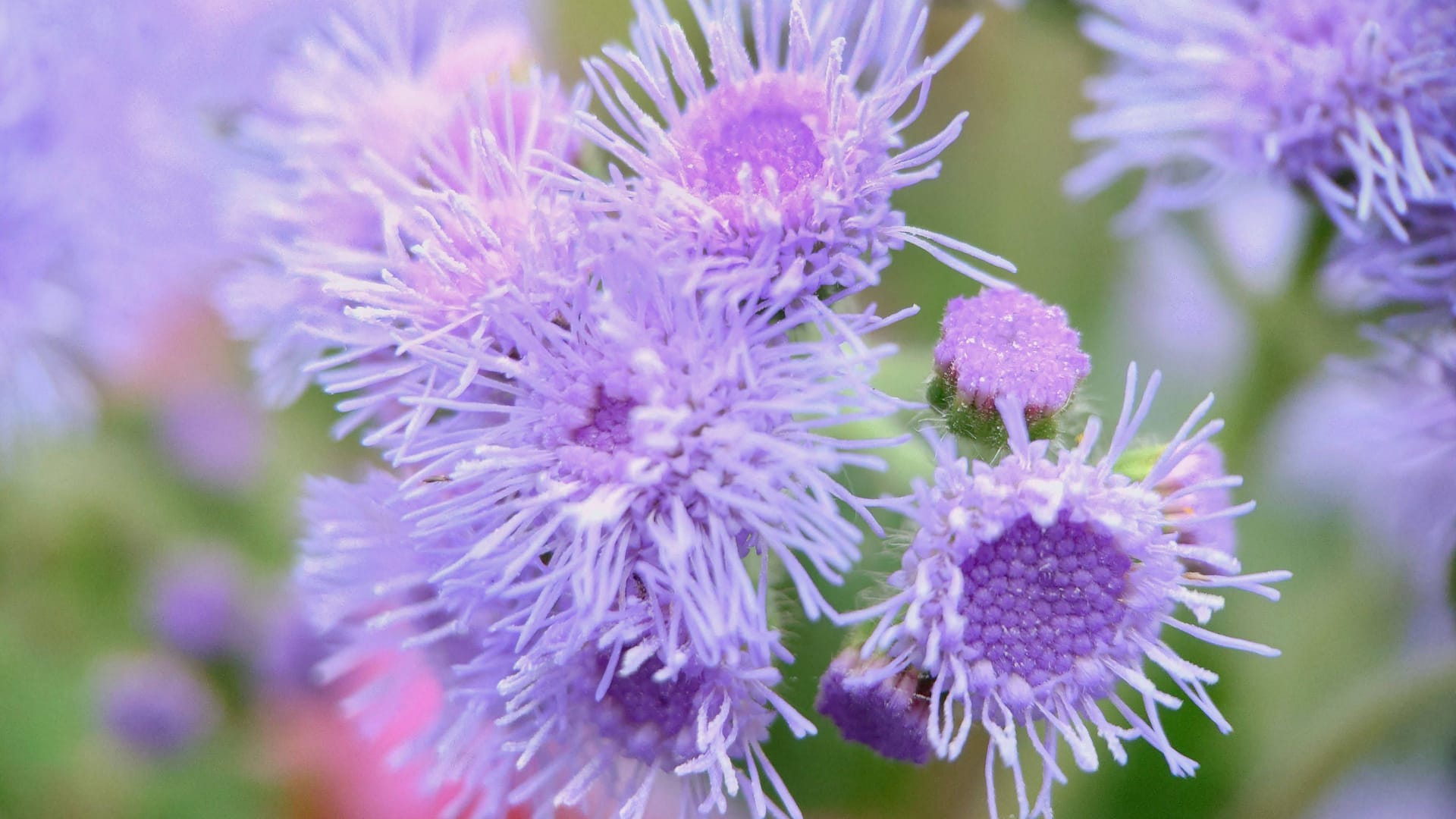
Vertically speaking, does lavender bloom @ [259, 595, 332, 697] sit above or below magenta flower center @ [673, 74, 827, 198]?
below

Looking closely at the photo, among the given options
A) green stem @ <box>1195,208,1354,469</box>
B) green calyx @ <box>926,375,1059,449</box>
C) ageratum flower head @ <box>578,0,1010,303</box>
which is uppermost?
ageratum flower head @ <box>578,0,1010,303</box>

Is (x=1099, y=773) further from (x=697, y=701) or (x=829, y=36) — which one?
(x=829, y=36)

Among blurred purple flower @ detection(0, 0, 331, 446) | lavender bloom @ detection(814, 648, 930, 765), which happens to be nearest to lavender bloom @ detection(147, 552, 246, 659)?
blurred purple flower @ detection(0, 0, 331, 446)

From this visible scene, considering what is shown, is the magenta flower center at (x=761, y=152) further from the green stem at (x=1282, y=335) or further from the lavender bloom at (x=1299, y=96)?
the green stem at (x=1282, y=335)

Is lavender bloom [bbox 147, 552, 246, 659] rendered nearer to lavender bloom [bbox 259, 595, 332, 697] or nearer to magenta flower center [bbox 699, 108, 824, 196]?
lavender bloom [bbox 259, 595, 332, 697]

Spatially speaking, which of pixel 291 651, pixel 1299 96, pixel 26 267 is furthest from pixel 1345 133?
pixel 26 267

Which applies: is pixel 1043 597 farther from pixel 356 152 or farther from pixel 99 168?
pixel 99 168

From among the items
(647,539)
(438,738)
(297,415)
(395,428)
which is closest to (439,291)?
(395,428)
